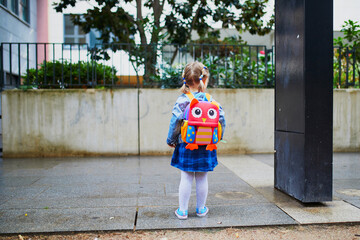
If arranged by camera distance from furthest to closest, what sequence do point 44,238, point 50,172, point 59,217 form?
1. point 50,172
2. point 59,217
3. point 44,238

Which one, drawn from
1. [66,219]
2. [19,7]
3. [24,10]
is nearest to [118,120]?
[66,219]

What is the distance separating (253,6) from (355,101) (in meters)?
4.05

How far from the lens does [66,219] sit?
125 inches

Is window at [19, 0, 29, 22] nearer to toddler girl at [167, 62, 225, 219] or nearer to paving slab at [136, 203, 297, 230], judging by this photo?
toddler girl at [167, 62, 225, 219]

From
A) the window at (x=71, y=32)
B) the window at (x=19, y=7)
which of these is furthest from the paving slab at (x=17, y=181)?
the window at (x=71, y=32)

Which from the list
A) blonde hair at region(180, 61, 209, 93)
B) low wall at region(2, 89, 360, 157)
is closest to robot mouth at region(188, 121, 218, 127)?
blonde hair at region(180, 61, 209, 93)

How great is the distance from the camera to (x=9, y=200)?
12.6 ft

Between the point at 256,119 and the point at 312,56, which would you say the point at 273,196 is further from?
the point at 256,119

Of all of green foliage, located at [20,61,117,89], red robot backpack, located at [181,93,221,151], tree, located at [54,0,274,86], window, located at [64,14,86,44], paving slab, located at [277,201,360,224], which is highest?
window, located at [64,14,86,44]

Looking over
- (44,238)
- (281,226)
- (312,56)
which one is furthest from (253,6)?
(44,238)

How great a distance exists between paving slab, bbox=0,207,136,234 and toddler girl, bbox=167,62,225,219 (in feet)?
1.88

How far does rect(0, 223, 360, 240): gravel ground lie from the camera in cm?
279

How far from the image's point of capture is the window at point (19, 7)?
1104cm

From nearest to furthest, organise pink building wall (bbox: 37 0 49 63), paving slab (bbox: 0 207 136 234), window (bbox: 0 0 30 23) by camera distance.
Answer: paving slab (bbox: 0 207 136 234) < window (bbox: 0 0 30 23) < pink building wall (bbox: 37 0 49 63)
